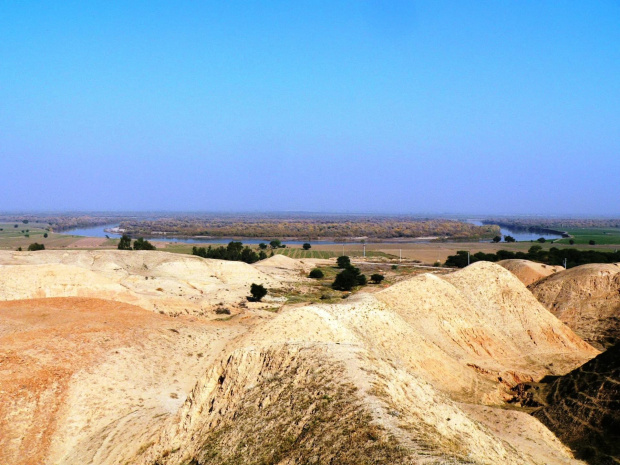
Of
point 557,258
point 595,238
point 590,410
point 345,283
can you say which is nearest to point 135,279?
point 345,283

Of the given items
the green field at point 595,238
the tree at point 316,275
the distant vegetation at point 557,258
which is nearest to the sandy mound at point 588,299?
the distant vegetation at point 557,258

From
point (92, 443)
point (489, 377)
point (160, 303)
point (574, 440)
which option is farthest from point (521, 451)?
point (160, 303)

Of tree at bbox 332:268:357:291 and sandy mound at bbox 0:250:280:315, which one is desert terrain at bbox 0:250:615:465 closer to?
sandy mound at bbox 0:250:280:315

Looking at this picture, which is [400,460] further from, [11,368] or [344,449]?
[11,368]

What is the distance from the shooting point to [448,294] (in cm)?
2583

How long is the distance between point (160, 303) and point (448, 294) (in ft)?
59.3

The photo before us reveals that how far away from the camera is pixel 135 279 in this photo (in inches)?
1379

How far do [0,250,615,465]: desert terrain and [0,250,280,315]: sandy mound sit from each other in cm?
18

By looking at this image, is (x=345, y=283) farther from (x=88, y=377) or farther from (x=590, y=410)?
(x=88, y=377)

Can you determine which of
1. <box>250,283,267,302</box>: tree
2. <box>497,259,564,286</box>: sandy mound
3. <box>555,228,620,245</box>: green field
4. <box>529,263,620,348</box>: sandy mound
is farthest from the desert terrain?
<box>555,228,620,245</box>: green field

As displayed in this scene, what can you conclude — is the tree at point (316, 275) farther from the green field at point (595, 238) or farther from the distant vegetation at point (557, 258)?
the green field at point (595, 238)

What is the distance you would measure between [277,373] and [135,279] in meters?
26.8

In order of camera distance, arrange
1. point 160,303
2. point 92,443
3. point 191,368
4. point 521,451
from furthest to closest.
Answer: point 160,303 < point 191,368 < point 92,443 < point 521,451

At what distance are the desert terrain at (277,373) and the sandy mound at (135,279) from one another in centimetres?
18
